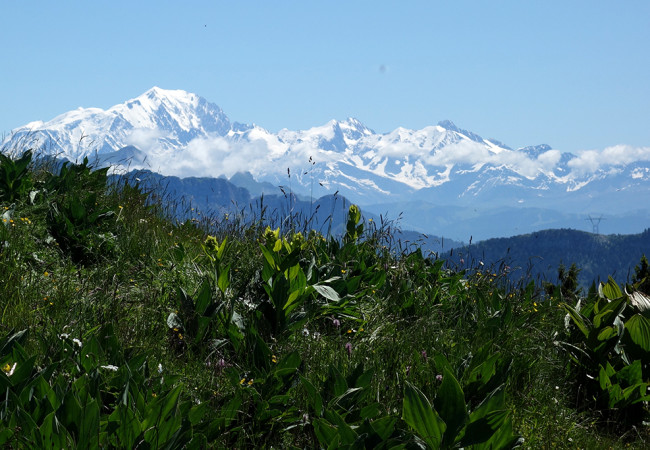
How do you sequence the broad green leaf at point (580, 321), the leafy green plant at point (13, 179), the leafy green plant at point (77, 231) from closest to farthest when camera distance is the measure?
the broad green leaf at point (580, 321)
the leafy green plant at point (77, 231)
the leafy green plant at point (13, 179)

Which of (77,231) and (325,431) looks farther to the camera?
(77,231)

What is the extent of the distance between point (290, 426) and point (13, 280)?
98.6 inches

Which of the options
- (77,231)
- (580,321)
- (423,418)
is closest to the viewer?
(423,418)

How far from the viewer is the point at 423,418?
269 centimetres

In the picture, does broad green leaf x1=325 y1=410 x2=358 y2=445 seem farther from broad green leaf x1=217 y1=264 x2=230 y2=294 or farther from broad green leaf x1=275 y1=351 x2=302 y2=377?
broad green leaf x1=217 y1=264 x2=230 y2=294

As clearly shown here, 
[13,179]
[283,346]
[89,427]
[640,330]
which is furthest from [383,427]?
[13,179]

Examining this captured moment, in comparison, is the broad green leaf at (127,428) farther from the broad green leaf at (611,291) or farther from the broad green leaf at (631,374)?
the broad green leaf at (611,291)

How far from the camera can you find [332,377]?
2998 millimetres


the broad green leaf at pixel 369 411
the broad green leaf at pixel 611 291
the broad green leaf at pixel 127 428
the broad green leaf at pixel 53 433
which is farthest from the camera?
the broad green leaf at pixel 611 291

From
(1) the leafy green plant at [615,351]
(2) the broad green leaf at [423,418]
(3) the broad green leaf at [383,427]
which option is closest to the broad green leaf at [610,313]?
(1) the leafy green plant at [615,351]

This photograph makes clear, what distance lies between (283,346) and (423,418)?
1.35m

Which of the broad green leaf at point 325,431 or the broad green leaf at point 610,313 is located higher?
the broad green leaf at point 610,313

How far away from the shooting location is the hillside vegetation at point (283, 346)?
8.33ft

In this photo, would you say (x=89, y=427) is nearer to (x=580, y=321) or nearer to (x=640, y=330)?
(x=580, y=321)
